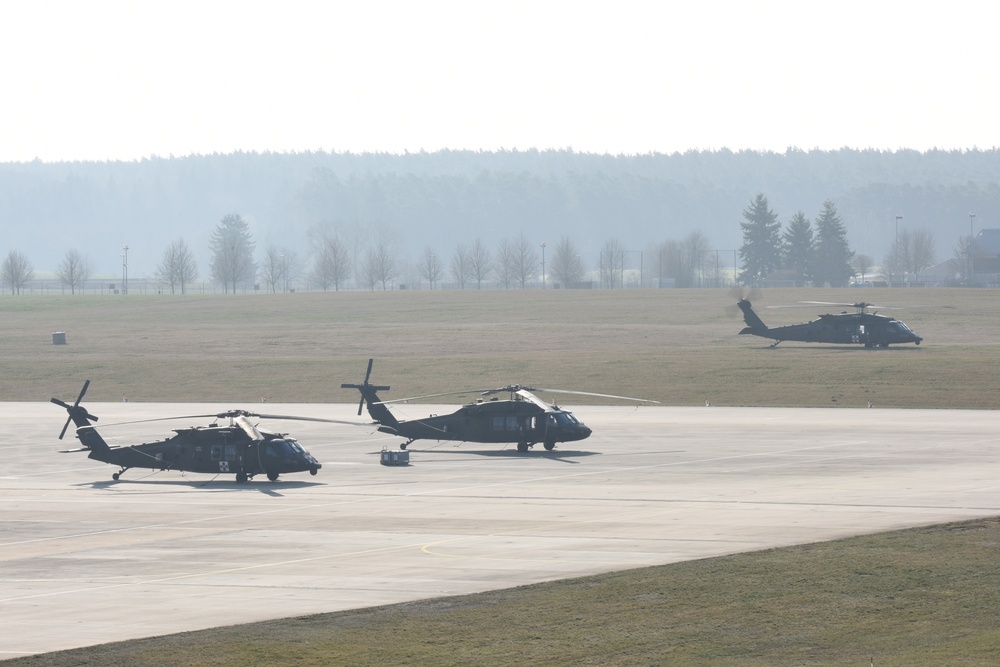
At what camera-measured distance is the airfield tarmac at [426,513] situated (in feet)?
84.6

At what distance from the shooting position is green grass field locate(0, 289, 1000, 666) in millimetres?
21312

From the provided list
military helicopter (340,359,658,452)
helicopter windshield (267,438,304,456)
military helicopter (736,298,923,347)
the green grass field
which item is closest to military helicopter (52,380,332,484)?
helicopter windshield (267,438,304,456)

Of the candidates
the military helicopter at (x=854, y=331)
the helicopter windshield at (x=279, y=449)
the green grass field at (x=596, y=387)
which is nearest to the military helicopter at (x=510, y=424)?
the helicopter windshield at (x=279, y=449)

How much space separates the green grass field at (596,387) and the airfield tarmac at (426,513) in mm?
1880

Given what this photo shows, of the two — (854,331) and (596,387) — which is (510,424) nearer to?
Result: (596,387)

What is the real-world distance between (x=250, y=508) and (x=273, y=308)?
386 ft

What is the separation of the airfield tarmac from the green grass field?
1.88m

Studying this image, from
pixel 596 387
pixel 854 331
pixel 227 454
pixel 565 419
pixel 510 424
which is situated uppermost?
pixel 854 331

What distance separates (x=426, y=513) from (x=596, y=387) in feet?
132

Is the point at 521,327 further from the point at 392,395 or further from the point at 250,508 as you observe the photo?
the point at 250,508

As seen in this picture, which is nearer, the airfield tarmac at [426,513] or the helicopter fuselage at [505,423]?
the airfield tarmac at [426,513]

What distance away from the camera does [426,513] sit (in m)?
36.4

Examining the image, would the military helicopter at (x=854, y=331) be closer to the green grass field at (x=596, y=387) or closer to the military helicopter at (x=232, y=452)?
the green grass field at (x=596, y=387)

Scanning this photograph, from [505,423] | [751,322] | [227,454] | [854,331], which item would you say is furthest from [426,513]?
[751,322]
